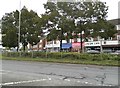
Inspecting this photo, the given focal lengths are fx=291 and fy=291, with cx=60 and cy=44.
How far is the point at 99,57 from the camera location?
32500 millimetres

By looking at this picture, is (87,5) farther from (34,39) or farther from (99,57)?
(34,39)

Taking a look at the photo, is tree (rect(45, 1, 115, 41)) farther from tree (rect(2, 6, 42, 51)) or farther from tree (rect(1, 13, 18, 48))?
tree (rect(1, 13, 18, 48))

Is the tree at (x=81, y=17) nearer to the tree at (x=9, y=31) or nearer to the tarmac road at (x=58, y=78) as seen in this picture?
the tree at (x=9, y=31)

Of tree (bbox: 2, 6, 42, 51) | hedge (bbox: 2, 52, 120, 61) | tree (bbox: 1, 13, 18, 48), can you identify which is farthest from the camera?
tree (bbox: 1, 13, 18, 48)

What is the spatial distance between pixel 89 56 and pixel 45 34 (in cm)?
1456

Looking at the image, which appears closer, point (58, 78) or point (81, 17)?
point (58, 78)

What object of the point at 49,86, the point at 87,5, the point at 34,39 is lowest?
the point at 49,86

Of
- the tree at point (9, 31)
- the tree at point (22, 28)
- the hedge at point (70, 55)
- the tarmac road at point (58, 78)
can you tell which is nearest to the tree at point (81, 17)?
the hedge at point (70, 55)

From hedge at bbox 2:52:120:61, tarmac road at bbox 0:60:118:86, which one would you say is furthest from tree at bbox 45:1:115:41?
tarmac road at bbox 0:60:118:86

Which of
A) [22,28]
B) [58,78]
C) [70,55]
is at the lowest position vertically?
[58,78]

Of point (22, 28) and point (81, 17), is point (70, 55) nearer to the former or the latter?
point (81, 17)

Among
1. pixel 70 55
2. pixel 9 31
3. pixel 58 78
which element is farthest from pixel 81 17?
pixel 58 78

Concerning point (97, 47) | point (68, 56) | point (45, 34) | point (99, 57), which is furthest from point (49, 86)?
point (97, 47)

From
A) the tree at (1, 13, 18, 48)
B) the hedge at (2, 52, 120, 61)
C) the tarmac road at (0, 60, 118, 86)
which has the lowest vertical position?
the tarmac road at (0, 60, 118, 86)
